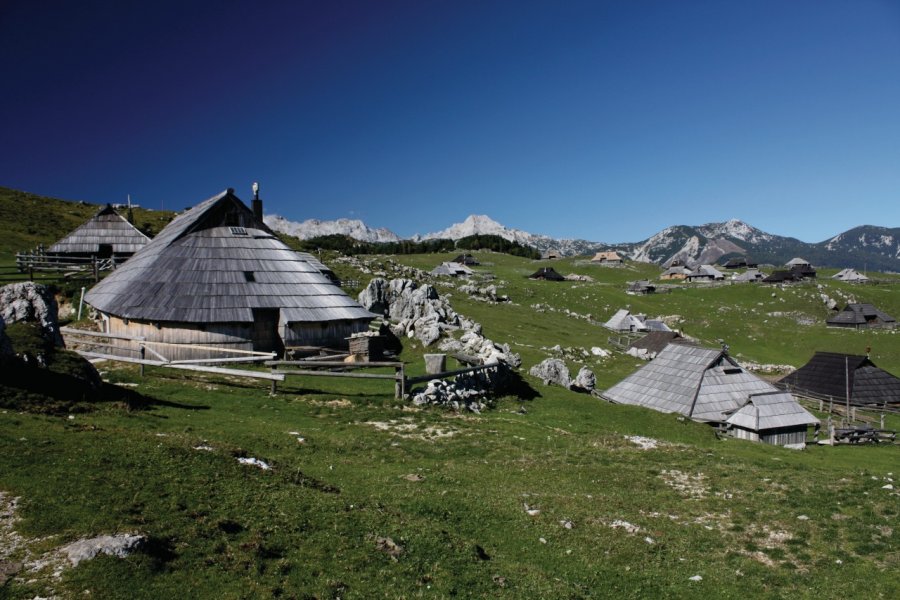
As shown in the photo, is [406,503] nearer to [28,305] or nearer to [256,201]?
[28,305]

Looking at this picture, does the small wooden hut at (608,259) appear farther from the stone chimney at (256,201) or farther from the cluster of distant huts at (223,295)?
the cluster of distant huts at (223,295)

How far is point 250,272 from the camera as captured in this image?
115 feet

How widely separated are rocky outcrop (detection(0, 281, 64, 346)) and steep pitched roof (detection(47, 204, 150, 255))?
130 ft

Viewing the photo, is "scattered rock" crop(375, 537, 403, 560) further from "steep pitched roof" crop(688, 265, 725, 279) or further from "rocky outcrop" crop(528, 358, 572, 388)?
"steep pitched roof" crop(688, 265, 725, 279)

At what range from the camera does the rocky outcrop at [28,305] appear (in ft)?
72.6

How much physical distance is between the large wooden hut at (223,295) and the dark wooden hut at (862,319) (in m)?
90.9

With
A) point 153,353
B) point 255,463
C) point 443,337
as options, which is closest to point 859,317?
point 443,337

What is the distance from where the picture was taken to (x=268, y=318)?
109 ft

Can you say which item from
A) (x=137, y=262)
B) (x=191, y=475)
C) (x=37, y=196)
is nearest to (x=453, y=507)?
(x=191, y=475)

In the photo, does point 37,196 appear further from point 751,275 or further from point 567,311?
point 751,275

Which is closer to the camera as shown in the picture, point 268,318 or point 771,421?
point 771,421

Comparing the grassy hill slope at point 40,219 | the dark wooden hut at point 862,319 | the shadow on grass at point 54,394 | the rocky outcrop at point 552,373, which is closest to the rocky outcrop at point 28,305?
the shadow on grass at point 54,394

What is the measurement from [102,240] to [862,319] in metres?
118

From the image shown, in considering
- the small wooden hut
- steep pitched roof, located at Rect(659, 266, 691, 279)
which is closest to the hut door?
steep pitched roof, located at Rect(659, 266, 691, 279)
